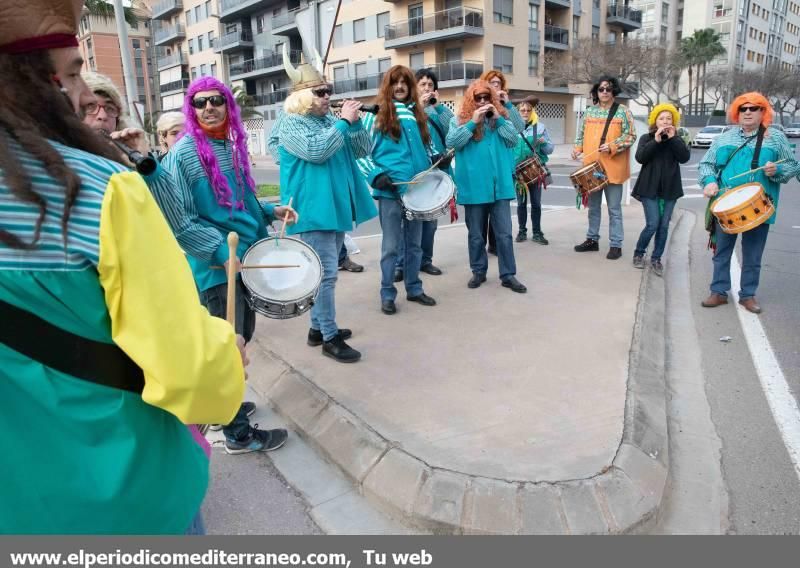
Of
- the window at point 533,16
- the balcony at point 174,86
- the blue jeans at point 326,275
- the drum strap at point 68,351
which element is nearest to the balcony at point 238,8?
the balcony at point 174,86

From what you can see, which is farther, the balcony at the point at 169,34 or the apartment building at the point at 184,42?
the balcony at the point at 169,34

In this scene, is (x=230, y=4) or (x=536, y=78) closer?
(x=536, y=78)

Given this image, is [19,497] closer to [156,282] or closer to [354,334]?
[156,282]

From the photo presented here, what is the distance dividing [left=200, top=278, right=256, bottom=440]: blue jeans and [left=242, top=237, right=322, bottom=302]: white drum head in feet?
0.42

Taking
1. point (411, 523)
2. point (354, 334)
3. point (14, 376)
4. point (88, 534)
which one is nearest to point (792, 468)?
point (411, 523)

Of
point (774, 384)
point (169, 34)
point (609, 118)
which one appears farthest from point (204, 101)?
point (169, 34)

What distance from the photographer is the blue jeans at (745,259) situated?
17.4 feet

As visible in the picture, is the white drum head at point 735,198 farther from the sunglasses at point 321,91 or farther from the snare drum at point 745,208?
the sunglasses at point 321,91

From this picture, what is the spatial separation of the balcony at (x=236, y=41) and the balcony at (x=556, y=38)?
2680cm

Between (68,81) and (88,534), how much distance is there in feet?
2.98

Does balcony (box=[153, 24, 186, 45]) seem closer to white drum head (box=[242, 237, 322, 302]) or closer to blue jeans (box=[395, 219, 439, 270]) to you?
blue jeans (box=[395, 219, 439, 270])

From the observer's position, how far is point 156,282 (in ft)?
3.52

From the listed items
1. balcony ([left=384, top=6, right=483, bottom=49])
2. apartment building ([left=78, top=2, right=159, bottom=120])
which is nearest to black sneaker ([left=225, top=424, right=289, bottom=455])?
balcony ([left=384, top=6, right=483, bottom=49])

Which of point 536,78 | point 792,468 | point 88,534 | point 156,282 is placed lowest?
point 792,468
